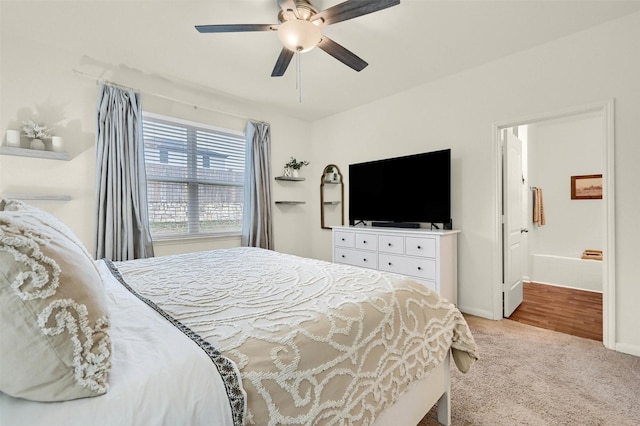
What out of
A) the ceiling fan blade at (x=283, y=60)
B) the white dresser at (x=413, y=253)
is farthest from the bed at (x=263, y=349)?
the ceiling fan blade at (x=283, y=60)

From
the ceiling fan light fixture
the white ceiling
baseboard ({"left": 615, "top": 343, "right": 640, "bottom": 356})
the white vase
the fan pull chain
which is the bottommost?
baseboard ({"left": 615, "top": 343, "right": 640, "bottom": 356})

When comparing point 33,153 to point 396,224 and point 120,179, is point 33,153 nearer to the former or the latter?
point 120,179

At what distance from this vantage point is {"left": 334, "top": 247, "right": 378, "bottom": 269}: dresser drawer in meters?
3.38

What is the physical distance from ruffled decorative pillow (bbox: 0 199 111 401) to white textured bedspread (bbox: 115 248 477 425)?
0.95 ft

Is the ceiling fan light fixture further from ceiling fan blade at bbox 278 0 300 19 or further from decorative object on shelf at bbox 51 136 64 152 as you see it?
decorative object on shelf at bbox 51 136 64 152

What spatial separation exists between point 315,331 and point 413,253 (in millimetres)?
2269

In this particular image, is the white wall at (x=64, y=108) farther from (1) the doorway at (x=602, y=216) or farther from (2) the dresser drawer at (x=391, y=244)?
(1) the doorway at (x=602, y=216)

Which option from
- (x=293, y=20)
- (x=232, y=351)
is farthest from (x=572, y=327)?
(x=293, y=20)

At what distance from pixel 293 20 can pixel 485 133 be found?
2256 millimetres

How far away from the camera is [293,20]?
1810 mm

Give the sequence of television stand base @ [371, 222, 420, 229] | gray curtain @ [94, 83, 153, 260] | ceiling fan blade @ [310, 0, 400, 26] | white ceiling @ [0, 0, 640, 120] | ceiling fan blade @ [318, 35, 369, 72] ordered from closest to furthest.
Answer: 1. ceiling fan blade @ [310, 0, 400, 26]
2. ceiling fan blade @ [318, 35, 369, 72]
3. white ceiling @ [0, 0, 640, 120]
4. gray curtain @ [94, 83, 153, 260]
5. television stand base @ [371, 222, 420, 229]

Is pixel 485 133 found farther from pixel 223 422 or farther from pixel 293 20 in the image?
pixel 223 422

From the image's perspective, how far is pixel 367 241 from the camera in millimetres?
3434

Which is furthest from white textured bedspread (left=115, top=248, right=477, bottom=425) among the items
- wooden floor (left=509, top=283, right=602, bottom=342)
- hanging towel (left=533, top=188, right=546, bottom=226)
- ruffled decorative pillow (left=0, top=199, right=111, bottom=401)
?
hanging towel (left=533, top=188, right=546, bottom=226)
